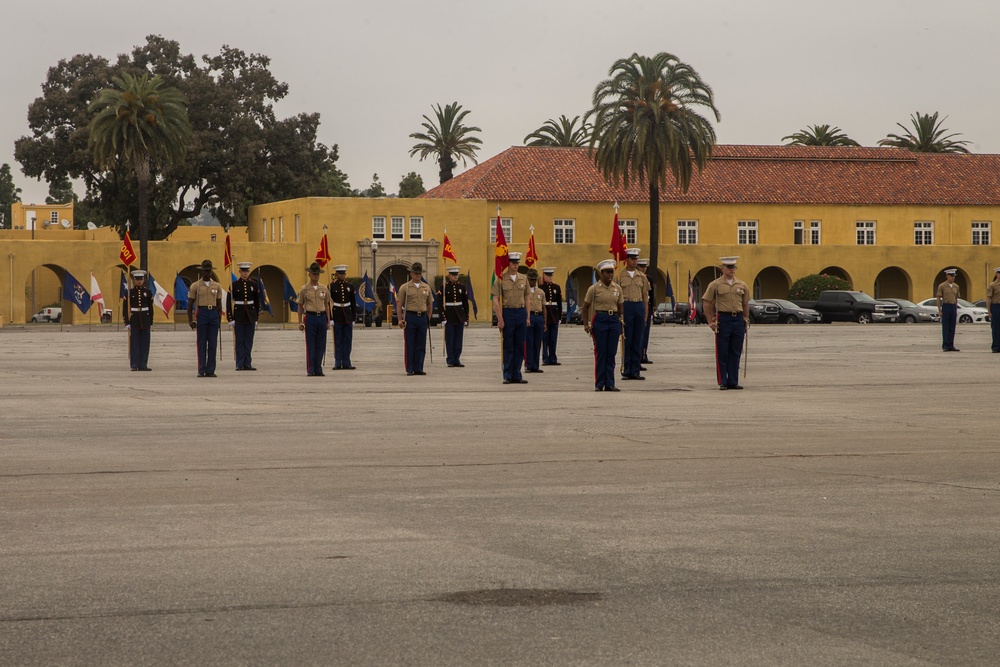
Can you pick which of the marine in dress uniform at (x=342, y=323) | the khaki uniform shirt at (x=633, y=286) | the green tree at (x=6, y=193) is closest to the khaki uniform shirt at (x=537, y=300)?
the khaki uniform shirt at (x=633, y=286)

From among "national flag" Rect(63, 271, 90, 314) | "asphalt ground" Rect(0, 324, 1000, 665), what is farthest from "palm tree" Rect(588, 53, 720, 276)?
"asphalt ground" Rect(0, 324, 1000, 665)

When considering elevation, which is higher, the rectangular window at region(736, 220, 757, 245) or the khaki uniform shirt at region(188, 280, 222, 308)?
the rectangular window at region(736, 220, 757, 245)

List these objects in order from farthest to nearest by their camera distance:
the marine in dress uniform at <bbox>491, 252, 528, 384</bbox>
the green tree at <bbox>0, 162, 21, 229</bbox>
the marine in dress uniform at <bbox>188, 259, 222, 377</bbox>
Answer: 1. the green tree at <bbox>0, 162, 21, 229</bbox>
2. the marine in dress uniform at <bbox>188, 259, 222, 377</bbox>
3. the marine in dress uniform at <bbox>491, 252, 528, 384</bbox>

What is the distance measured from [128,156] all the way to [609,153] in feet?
76.0

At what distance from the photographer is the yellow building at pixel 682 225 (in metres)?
74.7

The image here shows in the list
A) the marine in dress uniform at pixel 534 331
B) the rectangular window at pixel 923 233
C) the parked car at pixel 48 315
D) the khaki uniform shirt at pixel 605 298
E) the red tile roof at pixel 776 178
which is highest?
the red tile roof at pixel 776 178

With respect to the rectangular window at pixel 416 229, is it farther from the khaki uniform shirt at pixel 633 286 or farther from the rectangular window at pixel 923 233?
the khaki uniform shirt at pixel 633 286

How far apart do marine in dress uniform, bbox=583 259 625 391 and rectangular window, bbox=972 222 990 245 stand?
68783 mm

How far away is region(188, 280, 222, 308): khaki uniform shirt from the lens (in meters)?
24.0

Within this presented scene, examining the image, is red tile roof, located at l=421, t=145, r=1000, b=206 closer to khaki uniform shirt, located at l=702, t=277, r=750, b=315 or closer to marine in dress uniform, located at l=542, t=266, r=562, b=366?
marine in dress uniform, located at l=542, t=266, r=562, b=366

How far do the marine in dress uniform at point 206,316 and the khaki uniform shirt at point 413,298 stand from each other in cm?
301

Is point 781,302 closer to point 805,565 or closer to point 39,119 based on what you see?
point 39,119

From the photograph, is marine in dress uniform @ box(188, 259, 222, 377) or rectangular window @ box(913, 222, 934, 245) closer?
marine in dress uniform @ box(188, 259, 222, 377)

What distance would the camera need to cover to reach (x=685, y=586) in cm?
664
